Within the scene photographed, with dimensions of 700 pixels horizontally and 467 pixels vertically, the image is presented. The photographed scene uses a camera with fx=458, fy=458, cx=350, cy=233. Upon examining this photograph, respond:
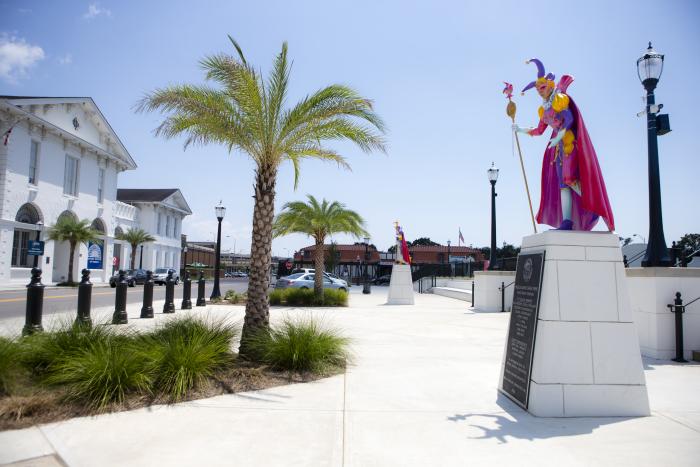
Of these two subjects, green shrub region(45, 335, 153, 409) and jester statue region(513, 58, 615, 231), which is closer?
green shrub region(45, 335, 153, 409)

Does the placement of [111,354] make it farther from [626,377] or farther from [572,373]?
[626,377]

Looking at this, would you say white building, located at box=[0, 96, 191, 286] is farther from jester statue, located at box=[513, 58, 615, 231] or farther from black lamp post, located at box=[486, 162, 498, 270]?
jester statue, located at box=[513, 58, 615, 231]

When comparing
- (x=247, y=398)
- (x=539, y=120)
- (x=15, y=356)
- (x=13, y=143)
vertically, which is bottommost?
(x=247, y=398)

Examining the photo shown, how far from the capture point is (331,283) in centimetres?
2806

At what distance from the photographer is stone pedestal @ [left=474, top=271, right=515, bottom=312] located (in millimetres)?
18047

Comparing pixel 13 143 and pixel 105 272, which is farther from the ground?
pixel 13 143

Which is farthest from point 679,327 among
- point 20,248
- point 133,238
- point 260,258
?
point 133,238

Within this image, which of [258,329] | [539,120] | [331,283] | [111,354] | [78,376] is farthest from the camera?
[331,283]

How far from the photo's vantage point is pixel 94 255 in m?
39.0

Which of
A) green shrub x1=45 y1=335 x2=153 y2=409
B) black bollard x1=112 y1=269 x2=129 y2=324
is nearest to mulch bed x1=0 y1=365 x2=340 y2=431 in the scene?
green shrub x1=45 y1=335 x2=153 y2=409

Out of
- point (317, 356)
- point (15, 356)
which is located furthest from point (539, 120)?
point (15, 356)

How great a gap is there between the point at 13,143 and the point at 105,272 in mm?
13817

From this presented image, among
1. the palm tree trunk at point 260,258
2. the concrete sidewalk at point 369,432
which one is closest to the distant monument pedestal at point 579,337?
the concrete sidewalk at point 369,432

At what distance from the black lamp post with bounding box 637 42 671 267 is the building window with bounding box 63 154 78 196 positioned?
39.0m
